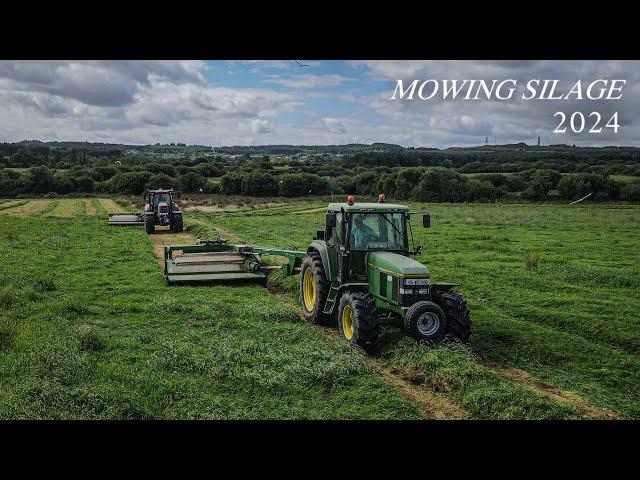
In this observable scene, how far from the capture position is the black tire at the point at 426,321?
8.97m

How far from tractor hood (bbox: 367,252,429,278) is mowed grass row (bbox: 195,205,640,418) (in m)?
1.17

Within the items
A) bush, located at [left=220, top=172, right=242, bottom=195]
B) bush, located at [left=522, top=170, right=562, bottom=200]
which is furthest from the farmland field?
bush, located at [left=220, top=172, right=242, bottom=195]

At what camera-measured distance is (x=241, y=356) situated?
354 inches

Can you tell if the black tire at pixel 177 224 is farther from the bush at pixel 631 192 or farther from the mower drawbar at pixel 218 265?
the bush at pixel 631 192

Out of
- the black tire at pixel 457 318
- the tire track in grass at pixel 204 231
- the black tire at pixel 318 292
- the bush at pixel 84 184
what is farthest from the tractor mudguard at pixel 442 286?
the bush at pixel 84 184

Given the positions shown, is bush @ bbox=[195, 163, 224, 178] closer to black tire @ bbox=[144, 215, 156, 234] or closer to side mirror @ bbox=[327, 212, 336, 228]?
Result: black tire @ bbox=[144, 215, 156, 234]

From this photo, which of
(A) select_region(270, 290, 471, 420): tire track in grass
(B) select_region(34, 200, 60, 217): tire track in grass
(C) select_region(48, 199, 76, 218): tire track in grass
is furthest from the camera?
(B) select_region(34, 200, 60, 217): tire track in grass

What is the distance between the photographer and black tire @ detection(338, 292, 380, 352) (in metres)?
9.29

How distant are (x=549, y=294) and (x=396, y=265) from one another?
20.9ft

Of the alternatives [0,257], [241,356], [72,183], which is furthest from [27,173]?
[241,356]

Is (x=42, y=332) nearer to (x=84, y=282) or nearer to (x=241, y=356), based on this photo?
(x=241, y=356)

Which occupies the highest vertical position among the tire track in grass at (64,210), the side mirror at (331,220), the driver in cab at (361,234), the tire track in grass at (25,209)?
the side mirror at (331,220)

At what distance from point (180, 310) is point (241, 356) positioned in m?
3.67

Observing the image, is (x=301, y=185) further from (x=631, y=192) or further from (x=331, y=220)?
(x=331, y=220)
